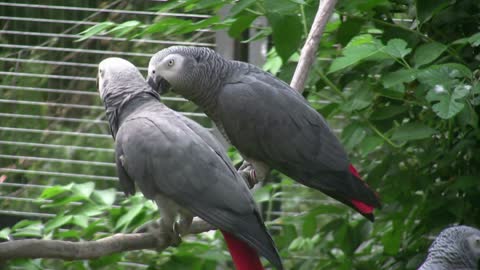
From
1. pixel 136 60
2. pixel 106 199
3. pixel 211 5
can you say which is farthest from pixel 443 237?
pixel 136 60

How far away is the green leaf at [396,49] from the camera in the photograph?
4.11 feet

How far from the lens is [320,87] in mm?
1495

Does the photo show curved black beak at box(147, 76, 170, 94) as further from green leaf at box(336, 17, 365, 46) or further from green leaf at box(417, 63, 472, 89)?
green leaf at box(417, 63, 472, 89)

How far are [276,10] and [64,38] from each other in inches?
47.2

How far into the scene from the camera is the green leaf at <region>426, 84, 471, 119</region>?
46.6 inches

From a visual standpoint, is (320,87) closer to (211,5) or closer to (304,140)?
(304,140)

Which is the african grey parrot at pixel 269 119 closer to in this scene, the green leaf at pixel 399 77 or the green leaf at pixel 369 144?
the green leaf at pixel 369 144

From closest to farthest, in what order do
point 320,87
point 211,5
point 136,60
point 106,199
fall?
point 211,5
point 320,87
point 106,199
point 136,60

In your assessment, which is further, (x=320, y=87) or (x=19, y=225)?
(x=19, y=225)

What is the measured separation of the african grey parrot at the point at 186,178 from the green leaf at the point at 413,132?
0.26m

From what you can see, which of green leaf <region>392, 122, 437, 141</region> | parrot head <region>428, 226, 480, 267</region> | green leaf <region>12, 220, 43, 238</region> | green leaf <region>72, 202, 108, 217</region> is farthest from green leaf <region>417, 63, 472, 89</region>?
green leaf <region>12, 220, 43, 238</region>

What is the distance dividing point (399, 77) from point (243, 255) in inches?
13.8

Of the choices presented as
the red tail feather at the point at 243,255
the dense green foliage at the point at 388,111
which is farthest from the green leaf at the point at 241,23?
the red tail feather at the point at 243,255

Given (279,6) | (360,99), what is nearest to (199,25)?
(279,6)
